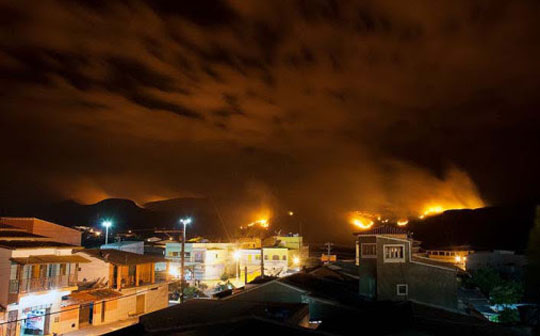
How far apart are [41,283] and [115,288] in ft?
22.5

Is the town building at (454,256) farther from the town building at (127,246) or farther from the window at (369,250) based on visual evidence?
the town building at (127,246)

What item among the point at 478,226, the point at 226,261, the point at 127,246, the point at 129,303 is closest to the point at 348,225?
the point at 478,226

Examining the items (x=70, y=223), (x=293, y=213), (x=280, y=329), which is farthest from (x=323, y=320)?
(x=70, y=223)

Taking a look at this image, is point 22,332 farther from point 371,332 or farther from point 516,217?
point 516,217

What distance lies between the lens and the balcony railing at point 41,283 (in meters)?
22.1

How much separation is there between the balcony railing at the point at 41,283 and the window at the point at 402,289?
1988 centimetres

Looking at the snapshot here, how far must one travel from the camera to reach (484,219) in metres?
95.4

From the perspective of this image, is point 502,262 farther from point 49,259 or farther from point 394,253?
point 49,259

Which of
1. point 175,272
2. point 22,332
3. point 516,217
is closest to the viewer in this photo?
point 22,332

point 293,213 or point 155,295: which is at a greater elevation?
point 293,213

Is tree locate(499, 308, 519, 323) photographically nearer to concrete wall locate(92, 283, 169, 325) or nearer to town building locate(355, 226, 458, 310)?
town building locate(355, 226, 458, 310)

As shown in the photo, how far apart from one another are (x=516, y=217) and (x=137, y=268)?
285 feet

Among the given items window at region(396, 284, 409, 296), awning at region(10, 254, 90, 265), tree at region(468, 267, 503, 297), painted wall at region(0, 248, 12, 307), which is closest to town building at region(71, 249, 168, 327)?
awning at region(10, 254, 90, 265)

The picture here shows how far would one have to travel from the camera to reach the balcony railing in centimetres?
2214
